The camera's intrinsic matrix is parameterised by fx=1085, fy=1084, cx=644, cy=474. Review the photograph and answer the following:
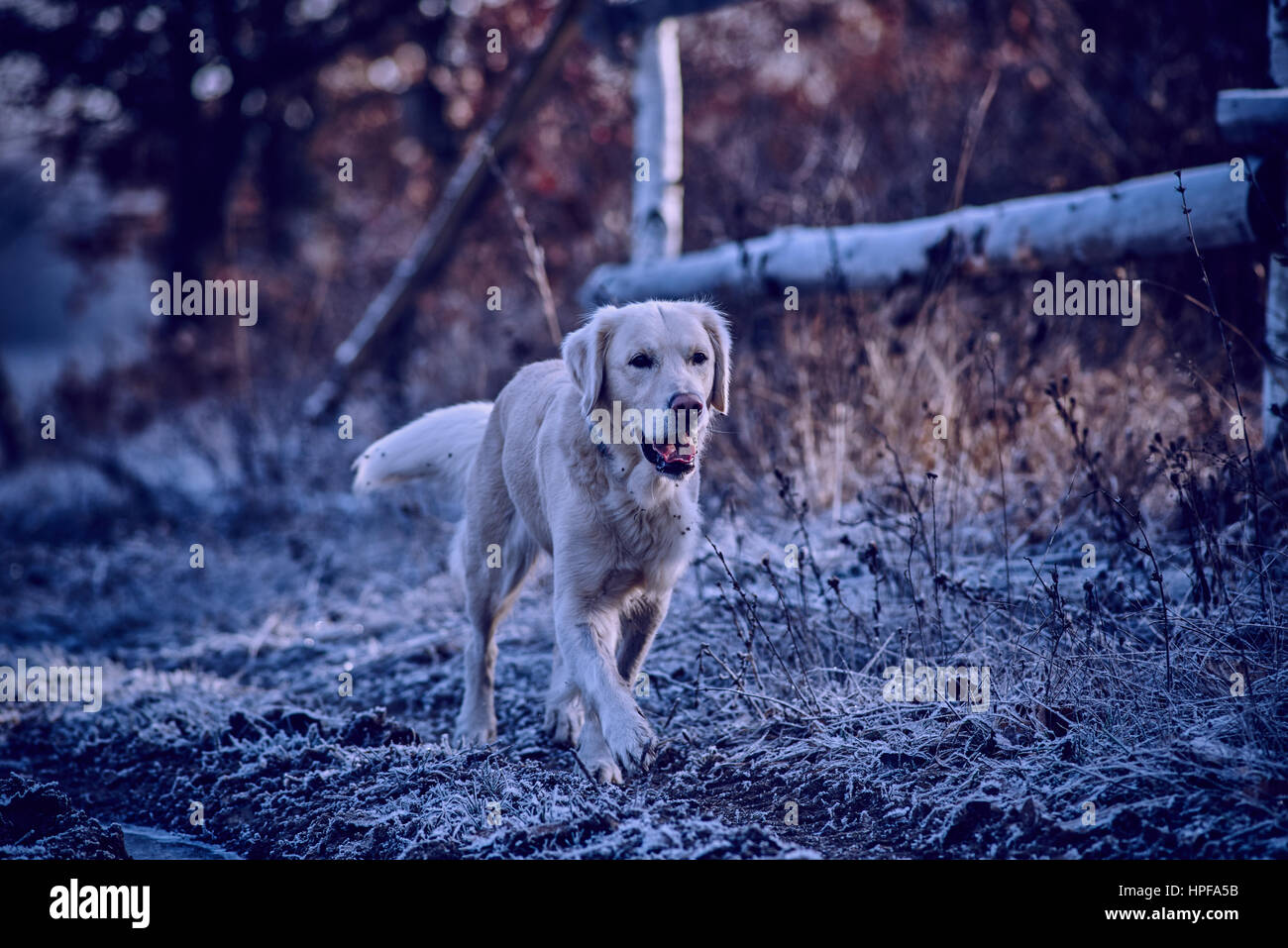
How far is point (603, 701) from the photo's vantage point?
3107 millimetres

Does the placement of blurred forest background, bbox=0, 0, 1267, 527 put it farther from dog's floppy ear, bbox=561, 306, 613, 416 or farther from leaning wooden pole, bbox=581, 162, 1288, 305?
dog's floppy ear, bbox=561, 306, 613, 416

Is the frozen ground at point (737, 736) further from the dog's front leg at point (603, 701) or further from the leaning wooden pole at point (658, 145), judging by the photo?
the leaning wooden pole at point (658, 145)

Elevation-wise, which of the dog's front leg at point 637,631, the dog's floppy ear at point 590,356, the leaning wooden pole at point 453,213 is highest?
the leaning wooden pole at point 453,213

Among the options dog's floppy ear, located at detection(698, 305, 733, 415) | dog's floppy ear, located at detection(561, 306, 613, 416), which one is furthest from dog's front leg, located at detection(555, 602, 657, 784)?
dog's floppy ear, located at detection(698, 305, 733, 415)

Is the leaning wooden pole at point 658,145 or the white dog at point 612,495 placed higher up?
the leaning wooden pole at point 658,145

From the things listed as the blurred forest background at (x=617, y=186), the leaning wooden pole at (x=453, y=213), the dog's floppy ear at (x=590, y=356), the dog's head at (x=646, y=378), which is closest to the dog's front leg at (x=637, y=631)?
the dog's head at (x=646, y=378)

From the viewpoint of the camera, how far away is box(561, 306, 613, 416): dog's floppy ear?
333 cm

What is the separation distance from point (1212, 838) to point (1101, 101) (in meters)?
7.31

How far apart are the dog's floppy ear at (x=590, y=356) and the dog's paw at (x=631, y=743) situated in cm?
95

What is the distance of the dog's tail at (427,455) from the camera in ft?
14.5

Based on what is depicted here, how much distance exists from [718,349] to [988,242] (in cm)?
216

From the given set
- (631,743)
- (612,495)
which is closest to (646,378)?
(612,495)

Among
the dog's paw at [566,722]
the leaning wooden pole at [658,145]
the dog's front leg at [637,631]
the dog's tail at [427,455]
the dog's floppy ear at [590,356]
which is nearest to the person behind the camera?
the dog's floppy ear at [590,356]
